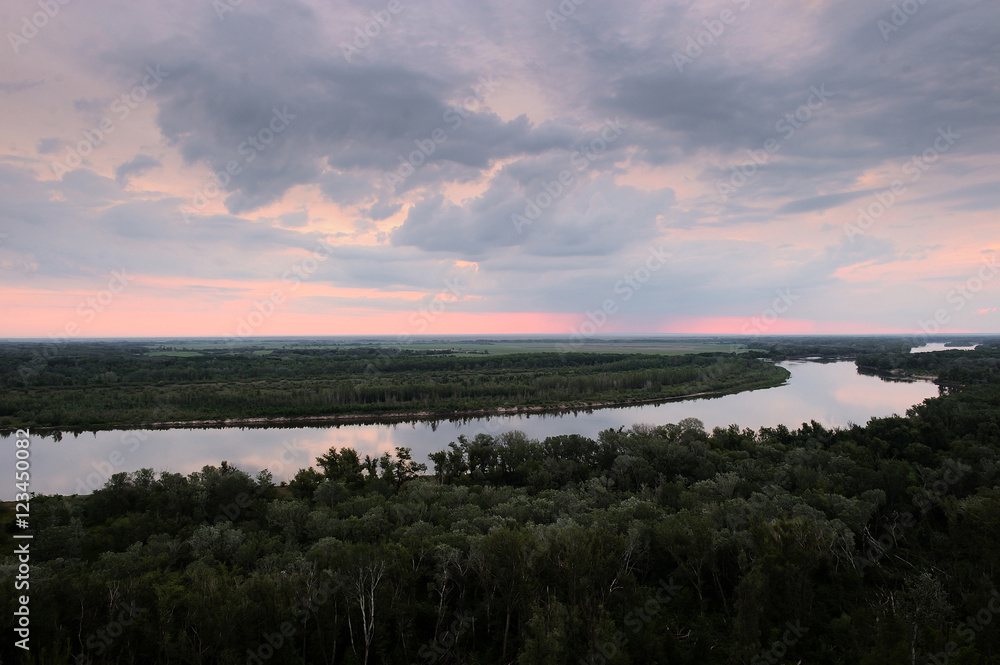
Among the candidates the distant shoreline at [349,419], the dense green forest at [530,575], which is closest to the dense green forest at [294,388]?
the distant shoreline at [349,419]

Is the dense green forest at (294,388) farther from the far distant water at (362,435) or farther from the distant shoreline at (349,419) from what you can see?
the far distant water at (362,435)

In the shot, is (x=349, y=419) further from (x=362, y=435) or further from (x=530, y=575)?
(x=530, y=575)

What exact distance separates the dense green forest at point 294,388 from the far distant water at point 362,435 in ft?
15.6

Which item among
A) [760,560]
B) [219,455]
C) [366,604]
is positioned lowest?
[219,455]

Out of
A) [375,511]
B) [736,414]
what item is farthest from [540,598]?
[736,414]

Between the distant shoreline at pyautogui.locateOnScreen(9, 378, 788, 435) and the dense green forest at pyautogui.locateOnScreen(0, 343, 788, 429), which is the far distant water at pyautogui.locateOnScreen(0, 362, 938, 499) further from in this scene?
the dense green forest at pyautogui.locateOnScreen(0, 343, 788, 429)

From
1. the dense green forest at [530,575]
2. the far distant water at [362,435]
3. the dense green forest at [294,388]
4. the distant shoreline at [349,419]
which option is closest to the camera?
the dense green forest at [530,575]

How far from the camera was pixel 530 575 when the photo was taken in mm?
10930

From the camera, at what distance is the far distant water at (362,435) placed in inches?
1259

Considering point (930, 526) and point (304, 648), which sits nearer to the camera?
point (304, 648)

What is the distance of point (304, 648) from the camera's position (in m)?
9.94

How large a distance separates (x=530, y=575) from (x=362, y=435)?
34392 mm

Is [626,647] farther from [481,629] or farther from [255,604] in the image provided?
[255,604]

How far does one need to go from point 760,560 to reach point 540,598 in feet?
16.2
